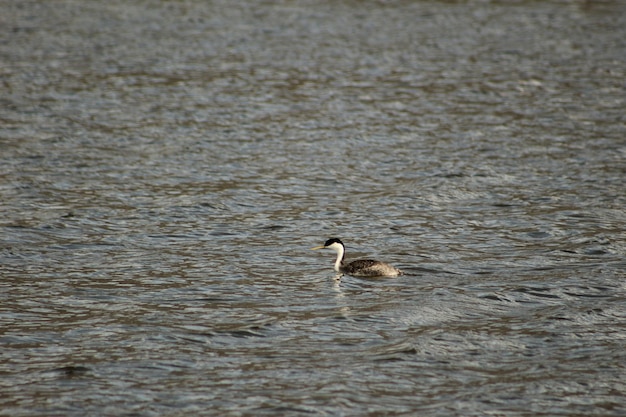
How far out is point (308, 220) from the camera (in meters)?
23.3

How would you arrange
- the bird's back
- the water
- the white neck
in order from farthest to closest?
the white neck < the bird's back < the water

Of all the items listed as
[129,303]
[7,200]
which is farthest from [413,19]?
[129,303]

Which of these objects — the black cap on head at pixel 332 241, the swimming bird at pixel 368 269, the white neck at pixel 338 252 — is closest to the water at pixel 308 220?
the swimming bird at pixel 368 269

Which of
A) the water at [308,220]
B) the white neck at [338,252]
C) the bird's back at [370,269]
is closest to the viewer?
the water at [308,220]

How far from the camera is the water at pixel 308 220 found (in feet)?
46.9

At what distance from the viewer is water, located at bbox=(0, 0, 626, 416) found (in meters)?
14.3

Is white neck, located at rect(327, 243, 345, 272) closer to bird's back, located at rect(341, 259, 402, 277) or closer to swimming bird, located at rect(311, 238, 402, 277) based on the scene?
swimming bird, located at rect(311, 238, 402, 277)

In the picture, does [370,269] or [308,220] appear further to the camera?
[308,220]

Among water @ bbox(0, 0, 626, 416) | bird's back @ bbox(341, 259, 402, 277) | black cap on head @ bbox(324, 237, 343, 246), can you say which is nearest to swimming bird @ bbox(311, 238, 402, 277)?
bird's back @ bbox(341, 259, 402, 277)

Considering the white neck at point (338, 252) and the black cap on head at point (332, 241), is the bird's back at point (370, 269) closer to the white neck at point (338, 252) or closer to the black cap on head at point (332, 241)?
the white neck at point (338, 252)

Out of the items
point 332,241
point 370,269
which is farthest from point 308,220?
point 370,269

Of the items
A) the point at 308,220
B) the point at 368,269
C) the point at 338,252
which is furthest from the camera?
the point at 308,220

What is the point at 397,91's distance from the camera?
37281 mm

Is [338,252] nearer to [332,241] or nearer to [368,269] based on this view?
[332,241]
